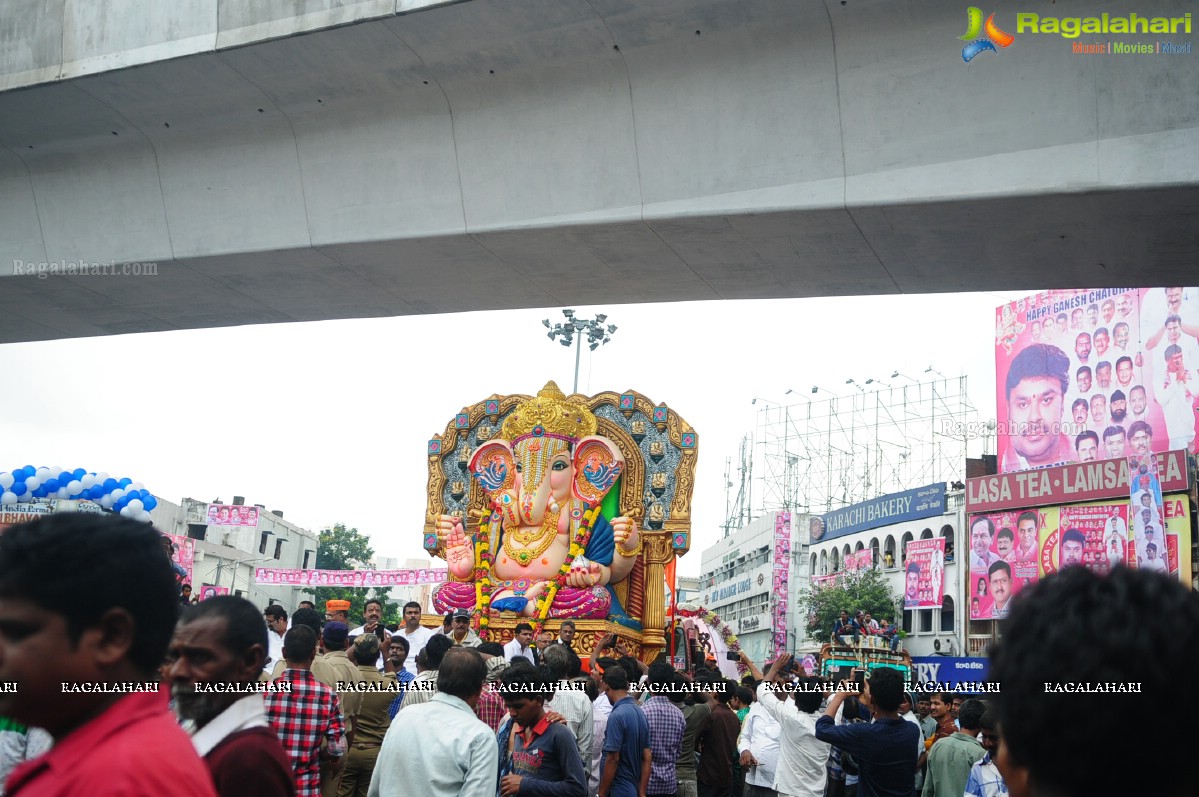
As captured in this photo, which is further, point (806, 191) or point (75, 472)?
point (75, 472)

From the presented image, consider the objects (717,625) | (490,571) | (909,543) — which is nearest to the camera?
(490,571)

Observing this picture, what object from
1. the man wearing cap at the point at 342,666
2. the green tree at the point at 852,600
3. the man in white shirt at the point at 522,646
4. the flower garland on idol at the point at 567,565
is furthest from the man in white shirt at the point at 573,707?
the green tree at the point at 852,600

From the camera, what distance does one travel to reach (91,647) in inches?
93.0

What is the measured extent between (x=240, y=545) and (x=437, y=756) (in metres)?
54.7

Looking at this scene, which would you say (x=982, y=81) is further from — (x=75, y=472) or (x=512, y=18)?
(x=75, y=472)

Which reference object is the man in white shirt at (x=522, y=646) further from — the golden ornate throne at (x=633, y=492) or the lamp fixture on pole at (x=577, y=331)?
the lamp fixture on pole at (x=577, y=331)

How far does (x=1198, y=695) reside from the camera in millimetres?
1760

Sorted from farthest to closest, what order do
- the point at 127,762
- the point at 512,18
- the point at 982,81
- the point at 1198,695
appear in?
1. the point at 512,18
2. the point at 982,81
3. the point at 127,762
4. the point at 1198,695

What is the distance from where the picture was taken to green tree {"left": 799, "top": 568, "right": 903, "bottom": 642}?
167 ft

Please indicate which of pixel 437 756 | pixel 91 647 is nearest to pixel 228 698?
pixel 91 647

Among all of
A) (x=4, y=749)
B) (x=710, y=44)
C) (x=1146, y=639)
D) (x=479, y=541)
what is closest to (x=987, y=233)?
(x=710, y=44)

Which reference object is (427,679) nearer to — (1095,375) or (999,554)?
(999,554)

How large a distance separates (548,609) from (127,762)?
15330 mm

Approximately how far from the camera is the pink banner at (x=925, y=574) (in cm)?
4922
